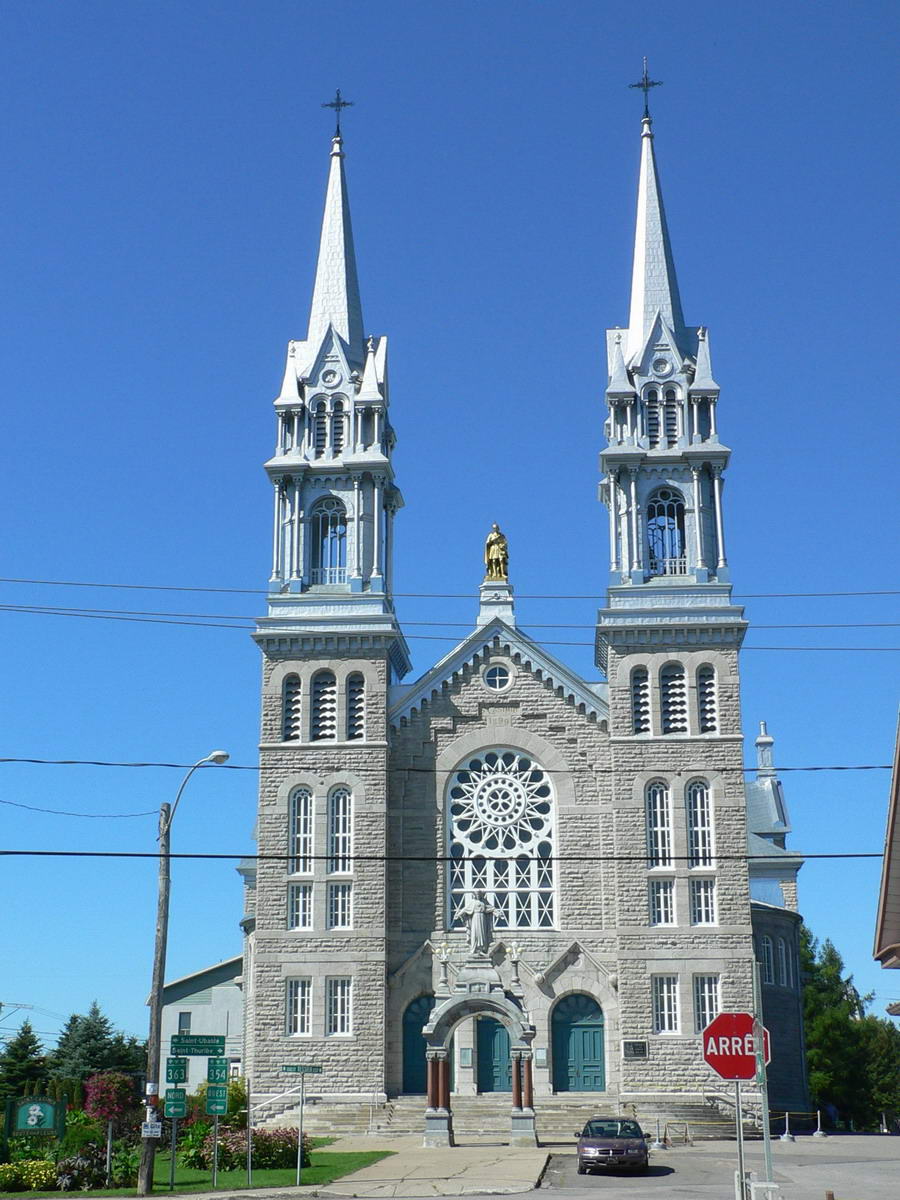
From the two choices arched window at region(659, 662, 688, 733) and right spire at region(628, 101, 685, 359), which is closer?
arched window at region(659, 662, 688, 733)

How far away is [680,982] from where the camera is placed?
46.1 metres

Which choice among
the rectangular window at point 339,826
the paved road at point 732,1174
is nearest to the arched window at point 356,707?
the rectangular window at point 339,826

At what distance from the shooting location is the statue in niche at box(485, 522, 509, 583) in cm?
5397

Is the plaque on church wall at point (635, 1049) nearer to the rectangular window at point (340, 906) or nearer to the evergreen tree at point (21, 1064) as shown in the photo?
the rectangular window at point (340, 906)

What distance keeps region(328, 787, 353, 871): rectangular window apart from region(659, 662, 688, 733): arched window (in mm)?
10122

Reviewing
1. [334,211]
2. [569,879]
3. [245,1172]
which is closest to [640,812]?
[569,879]

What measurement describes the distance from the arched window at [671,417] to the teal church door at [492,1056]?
19429mm

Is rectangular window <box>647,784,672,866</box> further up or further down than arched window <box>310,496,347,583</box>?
further down

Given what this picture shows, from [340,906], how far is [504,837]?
5599 millimetres

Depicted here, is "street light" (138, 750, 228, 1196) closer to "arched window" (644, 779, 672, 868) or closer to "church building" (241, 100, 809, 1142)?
"church building" (241, 100, 809, 1142)

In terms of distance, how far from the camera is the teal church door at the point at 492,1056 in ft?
153

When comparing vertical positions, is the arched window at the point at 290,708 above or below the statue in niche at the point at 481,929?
above

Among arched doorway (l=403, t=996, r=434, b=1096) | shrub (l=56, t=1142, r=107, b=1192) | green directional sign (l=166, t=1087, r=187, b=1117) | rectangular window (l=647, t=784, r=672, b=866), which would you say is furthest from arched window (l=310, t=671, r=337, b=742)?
green directional sign (l=166, t=1087, r=187, b=1117)

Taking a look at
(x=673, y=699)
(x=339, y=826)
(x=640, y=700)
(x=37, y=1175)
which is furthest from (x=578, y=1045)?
(x=37, y=1175)
